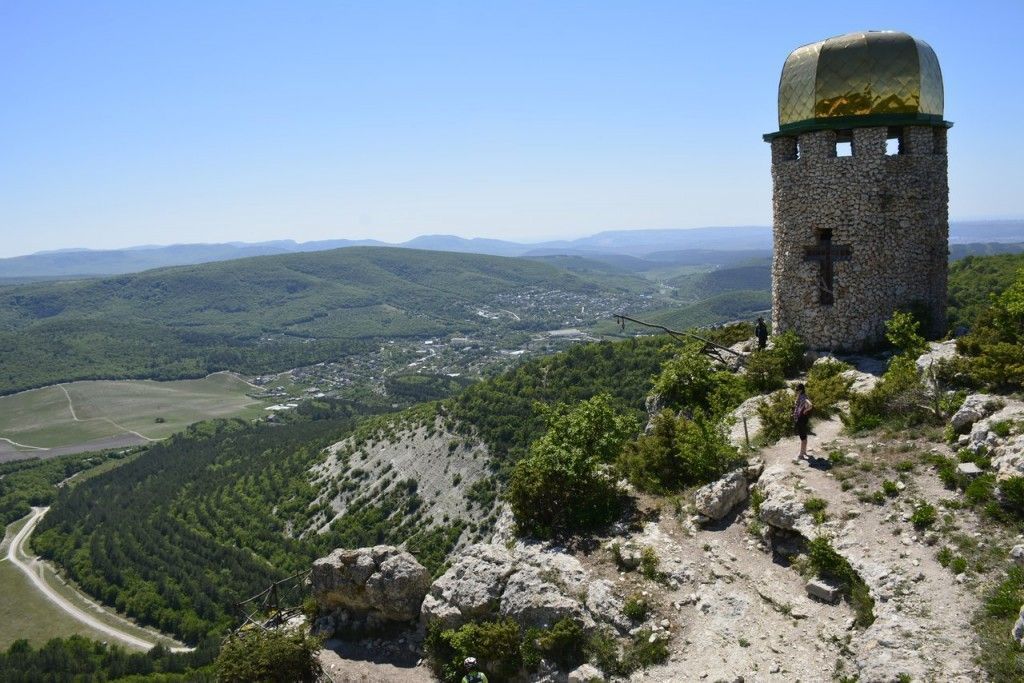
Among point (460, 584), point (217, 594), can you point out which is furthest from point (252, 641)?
point (217, 594)

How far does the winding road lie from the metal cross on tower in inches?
2438

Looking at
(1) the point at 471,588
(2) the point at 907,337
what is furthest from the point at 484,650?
(2) the point at 907,337

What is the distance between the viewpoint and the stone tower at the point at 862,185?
18.4 metres

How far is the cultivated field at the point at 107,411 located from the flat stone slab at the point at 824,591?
15425 cm

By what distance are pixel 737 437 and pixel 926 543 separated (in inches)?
225

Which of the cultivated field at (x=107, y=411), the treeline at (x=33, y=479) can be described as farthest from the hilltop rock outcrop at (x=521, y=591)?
the cultivated field at (x=107, y=411)

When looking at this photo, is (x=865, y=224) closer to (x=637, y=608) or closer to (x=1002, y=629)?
(x=1002, y=629)

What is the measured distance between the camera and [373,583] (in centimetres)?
1360

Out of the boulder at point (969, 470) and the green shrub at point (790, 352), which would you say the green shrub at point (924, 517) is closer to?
the boulder at point (969, 470)

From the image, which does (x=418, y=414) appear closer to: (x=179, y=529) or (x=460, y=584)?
(x=179, y=529)

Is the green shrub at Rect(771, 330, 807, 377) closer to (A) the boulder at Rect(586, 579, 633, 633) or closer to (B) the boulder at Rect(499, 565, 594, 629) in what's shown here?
(A) the boulder at Rect(586, 579, 633, 633)

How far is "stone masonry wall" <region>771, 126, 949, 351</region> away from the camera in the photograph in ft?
61.1

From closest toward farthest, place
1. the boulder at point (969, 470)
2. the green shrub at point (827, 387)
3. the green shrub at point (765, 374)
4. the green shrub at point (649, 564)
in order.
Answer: the boulder at point (969, 470)
the green shrub at point (649, 564)
the green shrub at point (827, 387)
the green shrub at point (765, 374)

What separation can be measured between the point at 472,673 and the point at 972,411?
32.8 ft
